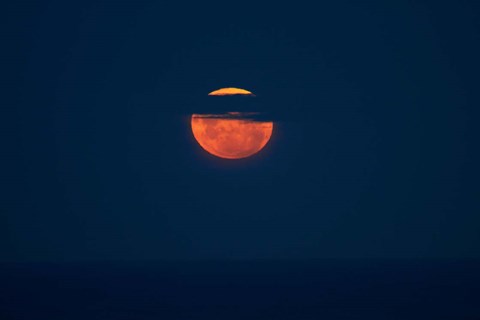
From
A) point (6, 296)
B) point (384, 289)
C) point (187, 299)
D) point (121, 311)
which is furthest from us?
point (384, 289)

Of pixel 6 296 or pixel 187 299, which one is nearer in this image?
pixel 187 299

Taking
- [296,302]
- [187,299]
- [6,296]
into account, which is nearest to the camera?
[296,302]

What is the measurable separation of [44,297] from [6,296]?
4.09m

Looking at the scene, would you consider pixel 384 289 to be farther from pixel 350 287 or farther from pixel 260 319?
pixel 260 319

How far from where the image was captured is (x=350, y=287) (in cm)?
9525

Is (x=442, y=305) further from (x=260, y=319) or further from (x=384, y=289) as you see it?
(x=384, y=289)

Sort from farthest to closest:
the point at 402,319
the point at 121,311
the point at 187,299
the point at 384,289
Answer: the point at 384,289
the point at 187,299
the point at 121,311
the point at 402,319

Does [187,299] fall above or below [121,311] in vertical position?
above

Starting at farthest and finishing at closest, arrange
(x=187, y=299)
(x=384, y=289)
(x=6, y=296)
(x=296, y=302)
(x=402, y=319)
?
1. (x=384, y=289)
2. (x=6, y=296)
3. (x=187, y=299)
4. (x=296, y=302)
5. (x=402, y=319)

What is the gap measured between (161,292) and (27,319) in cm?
2863

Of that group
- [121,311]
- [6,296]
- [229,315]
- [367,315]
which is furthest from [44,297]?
[367,315]

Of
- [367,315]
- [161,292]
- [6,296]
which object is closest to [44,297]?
[6,296]

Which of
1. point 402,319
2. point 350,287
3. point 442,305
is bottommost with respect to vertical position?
point 402,319

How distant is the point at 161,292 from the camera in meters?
87.6
